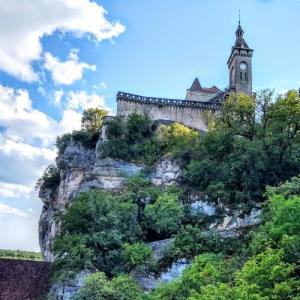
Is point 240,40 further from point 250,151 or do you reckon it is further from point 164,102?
point 250,151

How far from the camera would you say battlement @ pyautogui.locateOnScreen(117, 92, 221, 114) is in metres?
54.4

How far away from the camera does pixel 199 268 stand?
972 inches

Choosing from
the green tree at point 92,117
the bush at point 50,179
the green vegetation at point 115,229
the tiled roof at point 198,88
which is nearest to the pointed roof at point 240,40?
the tiled roof at point 198,88

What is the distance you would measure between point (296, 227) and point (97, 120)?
37892 mm

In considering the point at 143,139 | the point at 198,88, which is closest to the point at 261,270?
the point at 143,139

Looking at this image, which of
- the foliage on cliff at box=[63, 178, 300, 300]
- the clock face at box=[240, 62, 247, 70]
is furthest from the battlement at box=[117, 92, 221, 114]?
the foliage on cliff at box=[63, 178, 300, 300]

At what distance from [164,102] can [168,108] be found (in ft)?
2.50

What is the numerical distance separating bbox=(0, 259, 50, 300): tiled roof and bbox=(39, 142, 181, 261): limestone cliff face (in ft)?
17.6

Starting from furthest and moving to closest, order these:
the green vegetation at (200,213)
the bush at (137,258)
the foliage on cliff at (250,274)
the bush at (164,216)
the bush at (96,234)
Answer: the bush at (164,216)
the bush at (96,234)
the bush at (137,258)
the green vegetation at (200,213)
the foliage on cliff at (250,274)

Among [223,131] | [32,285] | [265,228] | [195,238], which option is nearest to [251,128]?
[223,131]

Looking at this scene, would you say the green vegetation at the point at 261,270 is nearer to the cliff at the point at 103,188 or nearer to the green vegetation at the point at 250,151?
the cliff at the point at 103,188

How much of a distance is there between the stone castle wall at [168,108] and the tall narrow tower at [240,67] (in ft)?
16.1

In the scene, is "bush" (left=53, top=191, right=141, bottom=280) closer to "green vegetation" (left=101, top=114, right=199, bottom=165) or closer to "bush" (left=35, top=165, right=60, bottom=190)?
"green vegetation" (left=101, top=114, right=199, bottom=165)

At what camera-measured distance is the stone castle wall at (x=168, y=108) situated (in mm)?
54188
